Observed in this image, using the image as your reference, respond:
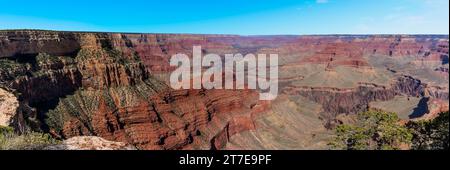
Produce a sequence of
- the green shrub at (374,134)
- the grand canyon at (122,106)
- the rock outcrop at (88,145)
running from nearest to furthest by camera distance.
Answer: the rock outcrop at (88,145) < the green shrub at (374,134) < the grand canyon at (122,106)

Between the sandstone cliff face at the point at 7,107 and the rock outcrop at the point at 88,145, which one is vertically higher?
the rock outcrop at the point at 88,145

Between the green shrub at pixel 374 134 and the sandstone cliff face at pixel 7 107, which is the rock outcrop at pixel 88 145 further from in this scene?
the sandstone cliff face at pixel 7 107

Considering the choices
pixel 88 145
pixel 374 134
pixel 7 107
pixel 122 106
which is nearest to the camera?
pixel 88 145

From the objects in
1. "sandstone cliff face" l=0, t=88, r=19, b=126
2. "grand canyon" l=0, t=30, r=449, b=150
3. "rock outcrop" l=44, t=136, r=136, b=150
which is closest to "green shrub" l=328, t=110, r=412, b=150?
"rock outcrop" l=44, t=136, r=136, b=150

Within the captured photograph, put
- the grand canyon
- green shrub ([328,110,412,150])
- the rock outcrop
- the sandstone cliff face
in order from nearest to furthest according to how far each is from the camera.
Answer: the rock outcrop, green shrub ([328,110,412,150]), the sandstone cliff face, the grand canyon

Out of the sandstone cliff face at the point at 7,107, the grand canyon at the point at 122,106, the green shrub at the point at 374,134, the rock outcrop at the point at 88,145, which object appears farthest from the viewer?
the grand canyon at the point at 122,106

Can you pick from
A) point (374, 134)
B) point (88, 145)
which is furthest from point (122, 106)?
point (88, 145)

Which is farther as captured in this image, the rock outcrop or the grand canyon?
the grand canyon

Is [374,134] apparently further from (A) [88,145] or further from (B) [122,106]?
(B) [122,106]

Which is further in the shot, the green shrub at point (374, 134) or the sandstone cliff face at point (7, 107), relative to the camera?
the sandstone cliff face at point (7, 107)

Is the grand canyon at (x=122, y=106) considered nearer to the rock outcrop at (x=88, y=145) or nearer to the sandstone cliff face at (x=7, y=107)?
the sandstone cliff face at (x=7, y=107)

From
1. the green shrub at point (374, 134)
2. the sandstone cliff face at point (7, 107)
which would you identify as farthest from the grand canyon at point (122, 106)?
the green shrub at point (374, 134)

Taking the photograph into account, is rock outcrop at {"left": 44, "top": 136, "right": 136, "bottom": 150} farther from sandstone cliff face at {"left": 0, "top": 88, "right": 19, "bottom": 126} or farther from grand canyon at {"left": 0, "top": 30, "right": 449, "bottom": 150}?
grand canyon at {"left": 0, "top": 30, "right": 449, "bottom": 150}
